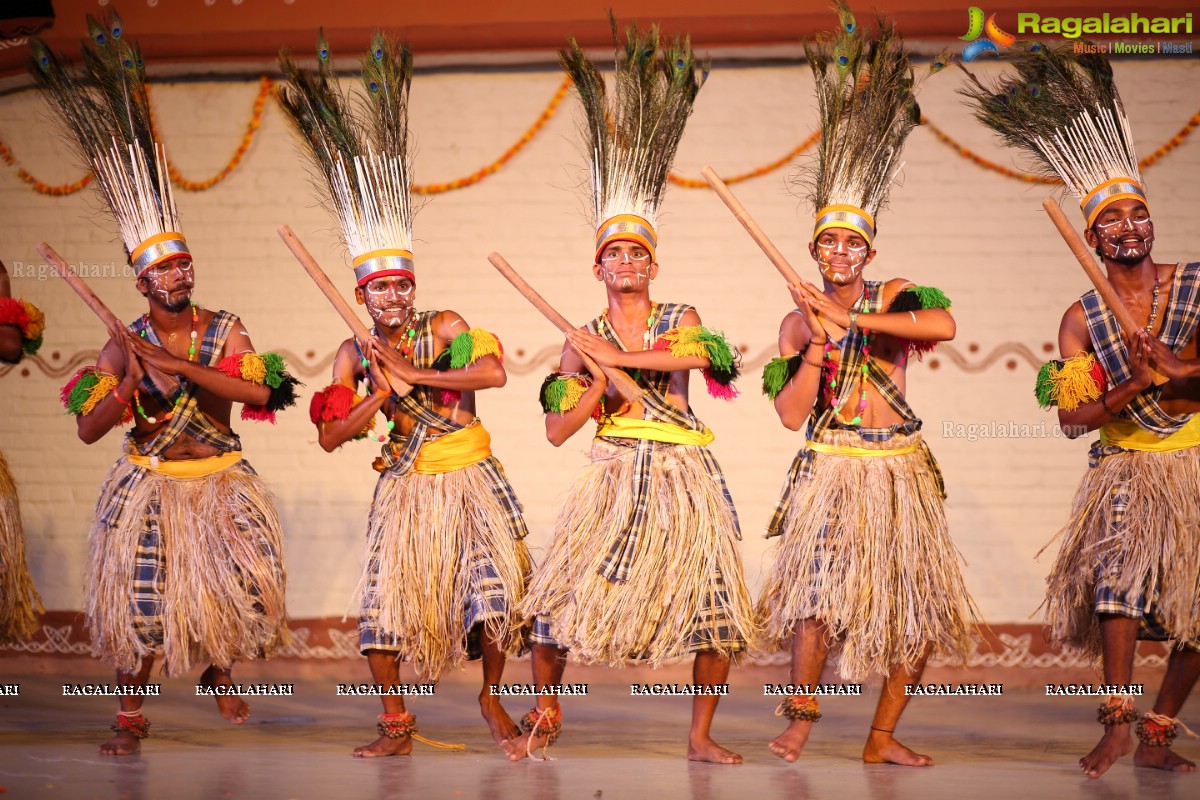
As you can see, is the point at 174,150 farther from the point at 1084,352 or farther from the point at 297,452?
the point at 1084,352

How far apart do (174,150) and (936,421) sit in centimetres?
362

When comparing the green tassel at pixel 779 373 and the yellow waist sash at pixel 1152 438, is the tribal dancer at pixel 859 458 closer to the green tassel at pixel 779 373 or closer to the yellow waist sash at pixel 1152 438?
the green tassel at pixel 779 373

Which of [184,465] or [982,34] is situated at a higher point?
[982,34]

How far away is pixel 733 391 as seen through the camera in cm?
442

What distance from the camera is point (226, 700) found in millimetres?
5066

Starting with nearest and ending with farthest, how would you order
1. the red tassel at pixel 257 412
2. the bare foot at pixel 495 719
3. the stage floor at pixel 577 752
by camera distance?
the stage floor at pixel 577 752
the bare foot at pixel 495 719
the red tassel at pixel 257 412

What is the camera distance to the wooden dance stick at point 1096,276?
4098 mm

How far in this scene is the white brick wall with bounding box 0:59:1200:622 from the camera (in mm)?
6105

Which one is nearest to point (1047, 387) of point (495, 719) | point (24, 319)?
point (495, 719)

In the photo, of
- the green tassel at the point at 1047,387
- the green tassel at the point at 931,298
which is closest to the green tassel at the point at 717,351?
the green tassel at the point at 931,298

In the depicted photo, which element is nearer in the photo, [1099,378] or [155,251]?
[1099,378]

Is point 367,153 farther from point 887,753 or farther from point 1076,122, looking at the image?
point 887,753

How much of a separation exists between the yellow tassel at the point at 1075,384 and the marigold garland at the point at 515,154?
1.97m

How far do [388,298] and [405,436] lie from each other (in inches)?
17.5
